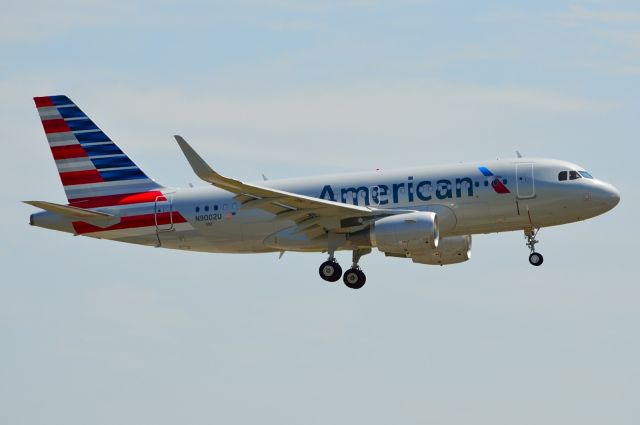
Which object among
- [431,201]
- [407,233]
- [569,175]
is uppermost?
[569,175]

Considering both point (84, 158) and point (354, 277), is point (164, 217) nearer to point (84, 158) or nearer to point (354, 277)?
point (84, 158)

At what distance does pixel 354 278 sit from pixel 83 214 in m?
11.1

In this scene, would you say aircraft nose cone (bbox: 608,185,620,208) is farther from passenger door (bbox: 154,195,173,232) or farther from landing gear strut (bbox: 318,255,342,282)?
passenger door (bbox: 154,195,173,232)

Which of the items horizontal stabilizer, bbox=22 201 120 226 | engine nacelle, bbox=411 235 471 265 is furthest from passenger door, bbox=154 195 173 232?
engine nacelle, bbox=411 235 471 265

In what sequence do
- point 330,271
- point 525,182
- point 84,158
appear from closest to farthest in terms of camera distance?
point 525,182 < point 330,271 < point 84,158

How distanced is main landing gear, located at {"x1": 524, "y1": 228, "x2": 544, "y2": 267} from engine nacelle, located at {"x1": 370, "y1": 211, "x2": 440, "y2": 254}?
4.02 metres

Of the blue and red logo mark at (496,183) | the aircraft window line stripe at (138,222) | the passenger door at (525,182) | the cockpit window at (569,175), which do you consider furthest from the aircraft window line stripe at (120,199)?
the cockpit window at (569,175)

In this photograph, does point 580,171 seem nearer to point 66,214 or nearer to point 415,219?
point 415,219

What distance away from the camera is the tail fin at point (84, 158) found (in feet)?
190

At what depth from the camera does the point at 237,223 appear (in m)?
55.4

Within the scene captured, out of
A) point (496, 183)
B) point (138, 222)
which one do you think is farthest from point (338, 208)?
point (138, 222)

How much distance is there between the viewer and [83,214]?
185 feet

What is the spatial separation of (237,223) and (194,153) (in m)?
6.81

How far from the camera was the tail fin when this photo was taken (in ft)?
190
